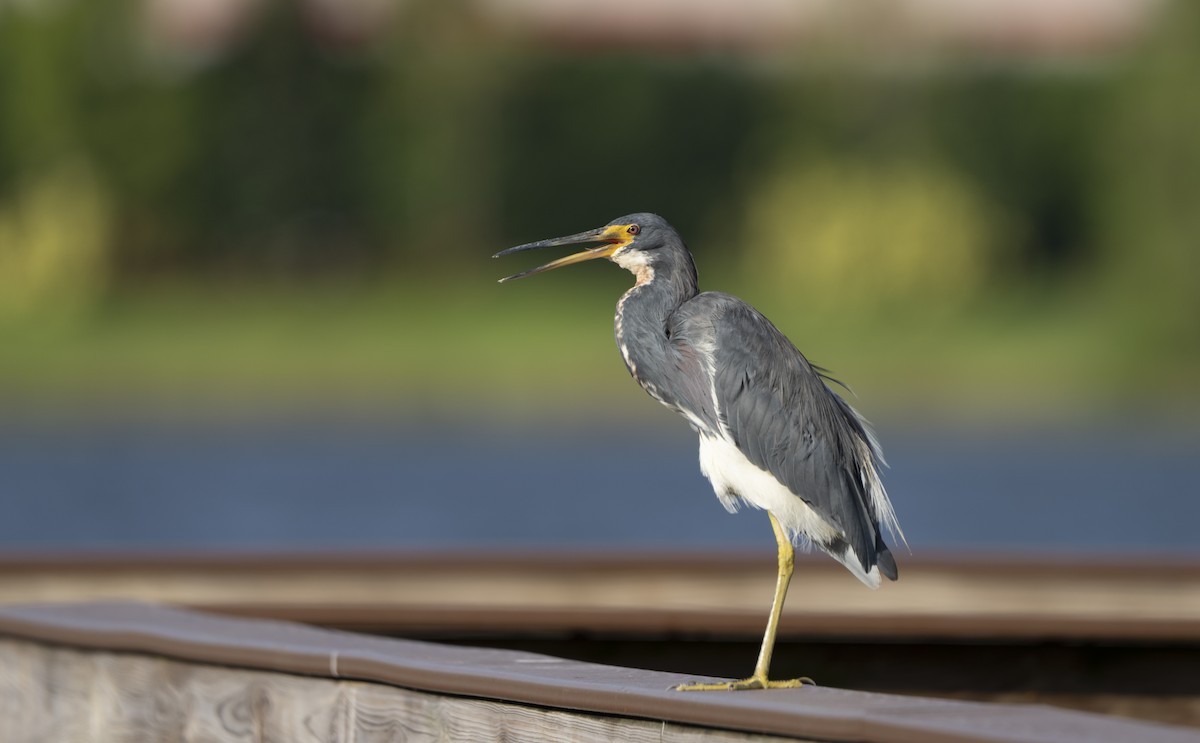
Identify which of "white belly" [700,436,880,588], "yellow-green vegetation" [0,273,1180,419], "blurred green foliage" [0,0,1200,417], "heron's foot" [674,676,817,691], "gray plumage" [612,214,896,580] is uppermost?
"blurred green foliage" [0,0,1200,417]

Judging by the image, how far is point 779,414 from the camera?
4.00m

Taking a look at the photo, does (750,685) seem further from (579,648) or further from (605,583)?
(605,583)

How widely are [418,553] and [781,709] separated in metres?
3.99

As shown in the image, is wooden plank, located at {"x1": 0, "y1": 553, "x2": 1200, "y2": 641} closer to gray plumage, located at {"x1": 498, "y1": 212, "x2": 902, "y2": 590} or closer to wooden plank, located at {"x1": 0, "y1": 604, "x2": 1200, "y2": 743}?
wooden plank, located at {"x1": 0, "y1": 604, "x2": 1200, "y2": 743}

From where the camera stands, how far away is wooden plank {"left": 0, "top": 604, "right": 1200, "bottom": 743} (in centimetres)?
303

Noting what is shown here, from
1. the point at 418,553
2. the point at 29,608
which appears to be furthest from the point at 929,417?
the point at 29,608

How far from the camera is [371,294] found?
42375 mm

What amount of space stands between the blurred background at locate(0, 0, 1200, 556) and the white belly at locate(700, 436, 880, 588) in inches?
852

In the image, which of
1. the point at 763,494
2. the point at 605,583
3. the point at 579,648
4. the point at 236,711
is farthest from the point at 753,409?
the point at 605,583

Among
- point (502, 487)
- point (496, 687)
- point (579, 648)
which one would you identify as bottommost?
point (496, 687)

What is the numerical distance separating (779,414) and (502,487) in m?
23.9

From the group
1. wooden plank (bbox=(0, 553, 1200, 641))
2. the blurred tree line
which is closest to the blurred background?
the blurred tree line

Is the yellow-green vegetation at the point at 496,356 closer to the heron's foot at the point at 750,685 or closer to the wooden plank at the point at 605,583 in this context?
the wooden plank at the point at 605,583

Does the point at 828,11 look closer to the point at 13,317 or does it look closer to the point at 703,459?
the point at 13,317
